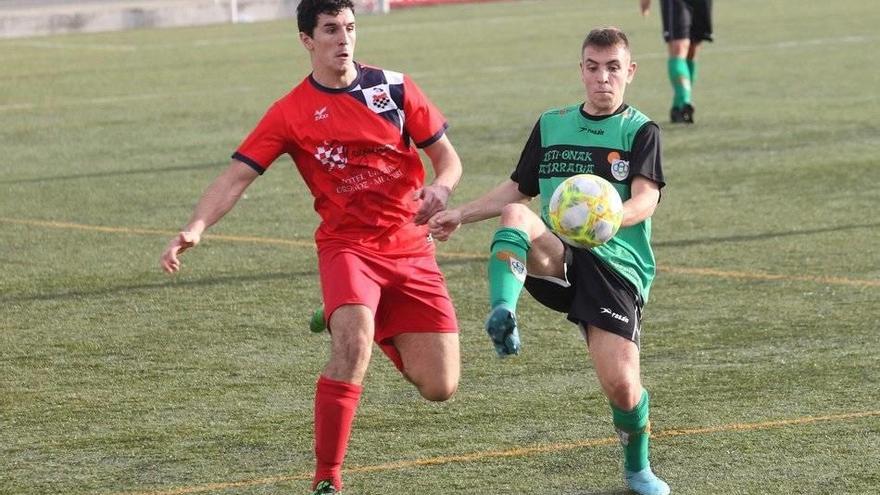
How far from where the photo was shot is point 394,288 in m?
6.63

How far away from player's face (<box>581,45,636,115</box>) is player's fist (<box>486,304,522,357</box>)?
3.34 feet

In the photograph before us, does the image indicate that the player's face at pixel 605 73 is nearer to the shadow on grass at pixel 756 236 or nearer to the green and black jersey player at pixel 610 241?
the green and black jersey player at pixel 610 241

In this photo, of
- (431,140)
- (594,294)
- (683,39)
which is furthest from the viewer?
(683,39)

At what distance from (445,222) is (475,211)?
26 centimetres

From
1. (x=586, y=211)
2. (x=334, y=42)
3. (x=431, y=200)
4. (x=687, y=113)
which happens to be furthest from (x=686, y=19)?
(x=586, y=211)

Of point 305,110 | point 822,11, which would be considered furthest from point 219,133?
point 822,11

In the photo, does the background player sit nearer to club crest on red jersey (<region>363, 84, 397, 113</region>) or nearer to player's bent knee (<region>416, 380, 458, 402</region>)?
club crest on red jersey (<region>363, 84, 397, 113</region>)

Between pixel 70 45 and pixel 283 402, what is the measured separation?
74.3ft

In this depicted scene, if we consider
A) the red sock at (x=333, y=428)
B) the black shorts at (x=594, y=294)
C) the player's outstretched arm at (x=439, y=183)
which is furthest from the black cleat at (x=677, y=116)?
the red sock at (x=333, y=428)

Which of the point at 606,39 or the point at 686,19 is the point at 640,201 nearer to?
the point at 606,39

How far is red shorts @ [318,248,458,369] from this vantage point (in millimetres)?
6426

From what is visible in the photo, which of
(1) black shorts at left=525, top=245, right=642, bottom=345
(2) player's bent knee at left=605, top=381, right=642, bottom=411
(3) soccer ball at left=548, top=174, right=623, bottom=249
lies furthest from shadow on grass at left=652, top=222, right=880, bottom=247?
(3) soccer ball at left=548, top=174, right=623, bottom=249

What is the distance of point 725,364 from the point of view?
8.12 m

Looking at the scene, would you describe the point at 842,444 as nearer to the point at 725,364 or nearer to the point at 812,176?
the point at 725,364
